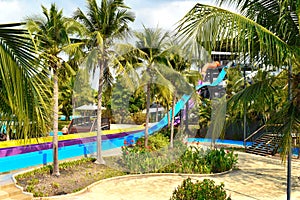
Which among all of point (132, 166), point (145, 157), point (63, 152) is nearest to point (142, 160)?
point (145, 157)

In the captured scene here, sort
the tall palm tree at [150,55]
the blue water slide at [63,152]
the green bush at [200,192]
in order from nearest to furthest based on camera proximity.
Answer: the green bush at [200,192]
the blue water slide at [63,152]
the tall palm tree at [150,55]

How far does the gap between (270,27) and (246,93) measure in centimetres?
135

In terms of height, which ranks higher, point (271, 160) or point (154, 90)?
point (154, 90)

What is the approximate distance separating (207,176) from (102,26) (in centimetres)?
616

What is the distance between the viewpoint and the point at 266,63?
19.0 ft

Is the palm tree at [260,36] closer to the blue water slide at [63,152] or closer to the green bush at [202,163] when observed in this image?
the green bush at [202,163]

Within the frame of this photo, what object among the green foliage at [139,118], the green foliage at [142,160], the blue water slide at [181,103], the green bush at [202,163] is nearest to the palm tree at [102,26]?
the green foliage at [142,160]

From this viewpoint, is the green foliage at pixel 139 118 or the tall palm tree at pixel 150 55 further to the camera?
the green foliage at pixel 139 118

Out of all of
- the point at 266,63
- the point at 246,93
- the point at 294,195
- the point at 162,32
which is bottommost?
the point at 294,195

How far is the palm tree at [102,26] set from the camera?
10391 millimetres

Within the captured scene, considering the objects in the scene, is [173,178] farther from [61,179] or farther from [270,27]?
[270,27]

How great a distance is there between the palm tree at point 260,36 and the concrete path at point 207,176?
132 inches

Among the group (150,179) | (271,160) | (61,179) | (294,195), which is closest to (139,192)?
(150,179)

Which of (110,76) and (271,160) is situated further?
(271,160)
